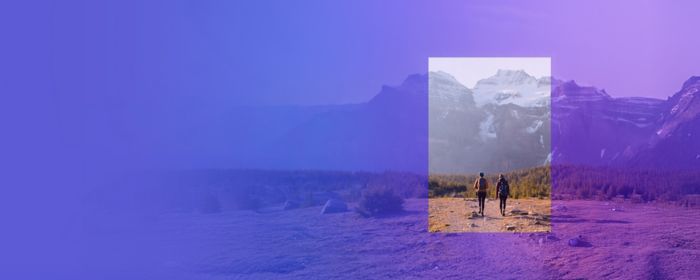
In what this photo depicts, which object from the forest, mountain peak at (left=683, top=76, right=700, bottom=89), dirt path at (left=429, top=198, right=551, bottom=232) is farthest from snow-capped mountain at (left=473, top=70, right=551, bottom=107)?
mountain peak at (left=683, top=76, right=700, bottom=89)

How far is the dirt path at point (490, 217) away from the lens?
11.8 meters

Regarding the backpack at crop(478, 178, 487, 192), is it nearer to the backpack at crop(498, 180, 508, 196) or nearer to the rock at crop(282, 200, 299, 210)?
the backpack at crop(498, 180, 508, 196)

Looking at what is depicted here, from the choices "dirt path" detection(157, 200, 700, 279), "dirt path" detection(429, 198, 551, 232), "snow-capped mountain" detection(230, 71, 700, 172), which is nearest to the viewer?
"dirt path" detection(157, 200, 700, 279)

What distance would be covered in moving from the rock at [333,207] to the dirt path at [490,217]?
1.60 m

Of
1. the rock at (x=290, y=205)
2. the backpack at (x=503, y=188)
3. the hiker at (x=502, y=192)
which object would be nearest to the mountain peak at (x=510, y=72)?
the hiker at (x=502, y=192)

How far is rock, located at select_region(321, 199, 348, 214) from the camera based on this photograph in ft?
45.6

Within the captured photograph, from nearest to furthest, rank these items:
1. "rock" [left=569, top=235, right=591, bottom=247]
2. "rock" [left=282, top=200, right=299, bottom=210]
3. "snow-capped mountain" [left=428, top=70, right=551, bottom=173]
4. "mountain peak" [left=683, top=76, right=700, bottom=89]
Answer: "rock" [left=569, top=235, right=591, bottom=247] < "mountain peak" [left=683, top=76, right=700, bottom=89] < "snow-capped mountain" [left=428, top=70, right=551, bottom=173] < "rock" [left=282, top=200, right=299, bottom=210]

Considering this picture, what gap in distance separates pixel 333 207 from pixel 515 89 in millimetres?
3862

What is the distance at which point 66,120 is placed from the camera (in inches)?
610

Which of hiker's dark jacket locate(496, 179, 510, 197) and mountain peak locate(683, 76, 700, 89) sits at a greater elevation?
mountain peak locate(683, 76, 700, 89)

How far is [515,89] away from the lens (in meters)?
13.5

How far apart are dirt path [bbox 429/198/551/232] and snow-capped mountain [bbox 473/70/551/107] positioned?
1804 millimetres

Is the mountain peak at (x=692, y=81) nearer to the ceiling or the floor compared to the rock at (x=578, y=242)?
nearer to the ceiling

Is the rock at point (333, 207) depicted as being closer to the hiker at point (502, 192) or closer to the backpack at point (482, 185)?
the backpack at point (482, 185)
